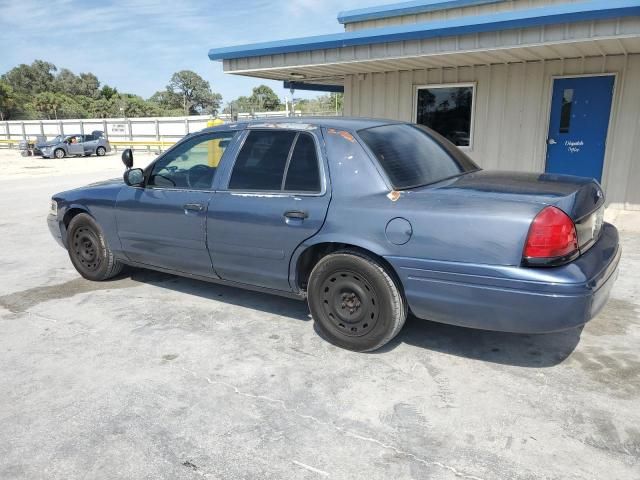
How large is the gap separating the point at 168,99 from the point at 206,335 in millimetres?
105536

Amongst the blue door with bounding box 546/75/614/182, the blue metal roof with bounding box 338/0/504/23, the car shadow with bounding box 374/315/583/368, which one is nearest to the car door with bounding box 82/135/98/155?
the blue metal roof with bounding box 338/0/504/23

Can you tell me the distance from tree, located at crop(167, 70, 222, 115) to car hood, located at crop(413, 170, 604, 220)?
104 meters

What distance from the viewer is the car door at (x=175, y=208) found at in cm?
430

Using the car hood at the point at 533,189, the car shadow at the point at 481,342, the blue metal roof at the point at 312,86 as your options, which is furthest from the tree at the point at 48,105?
the car hood at the point at 533,189

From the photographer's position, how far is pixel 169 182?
4.58m

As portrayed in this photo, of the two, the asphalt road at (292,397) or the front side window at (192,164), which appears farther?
the front side window at (192,164)

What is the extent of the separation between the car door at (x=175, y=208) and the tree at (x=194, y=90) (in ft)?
335

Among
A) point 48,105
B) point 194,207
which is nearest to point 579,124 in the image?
point 194,207

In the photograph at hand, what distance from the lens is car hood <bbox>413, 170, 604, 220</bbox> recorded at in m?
3.07

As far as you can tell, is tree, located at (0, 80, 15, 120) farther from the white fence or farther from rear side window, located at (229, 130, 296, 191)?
rear side window, located at (229, 130, 296, 191)

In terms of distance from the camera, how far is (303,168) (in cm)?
381

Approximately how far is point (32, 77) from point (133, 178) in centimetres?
9475

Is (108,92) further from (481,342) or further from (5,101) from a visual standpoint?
(481,342)

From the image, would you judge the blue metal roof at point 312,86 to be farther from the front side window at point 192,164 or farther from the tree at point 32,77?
the tree at point 32,77
